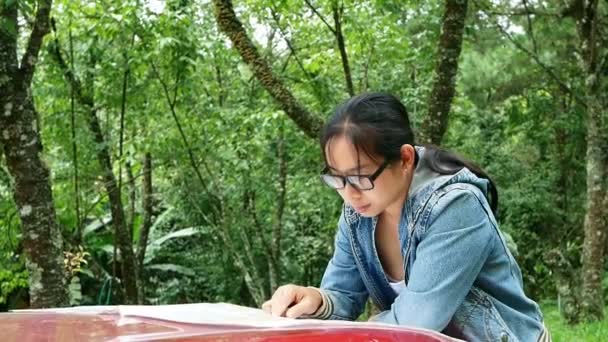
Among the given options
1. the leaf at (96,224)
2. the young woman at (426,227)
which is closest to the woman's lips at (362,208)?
the young woman at (426,227)

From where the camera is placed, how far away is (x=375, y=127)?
51.8 inches

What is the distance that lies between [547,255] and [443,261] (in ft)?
16.8

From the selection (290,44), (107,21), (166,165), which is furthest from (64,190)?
(290,44)

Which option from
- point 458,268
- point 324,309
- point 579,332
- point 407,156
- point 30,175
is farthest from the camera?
point 579,332

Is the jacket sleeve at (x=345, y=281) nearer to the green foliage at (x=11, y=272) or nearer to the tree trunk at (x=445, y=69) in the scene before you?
the tree trunk at (x=445, y=69)

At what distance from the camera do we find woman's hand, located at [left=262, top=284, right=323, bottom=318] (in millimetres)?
1387

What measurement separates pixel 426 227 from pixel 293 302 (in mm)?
302

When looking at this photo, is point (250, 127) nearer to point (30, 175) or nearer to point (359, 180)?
point (30, 175)

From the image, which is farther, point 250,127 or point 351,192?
point 250,127

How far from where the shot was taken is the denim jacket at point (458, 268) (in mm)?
1249

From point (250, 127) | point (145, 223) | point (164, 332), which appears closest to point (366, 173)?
point (164, 332)

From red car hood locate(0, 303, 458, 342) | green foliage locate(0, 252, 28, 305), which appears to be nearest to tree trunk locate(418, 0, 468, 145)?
red car hood locate(0, 303, 458, 342)

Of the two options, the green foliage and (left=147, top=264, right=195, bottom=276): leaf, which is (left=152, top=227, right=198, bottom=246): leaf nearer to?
(left=147, top=264, right=195, bottom=276): leaf

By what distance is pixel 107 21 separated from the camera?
204 inches
